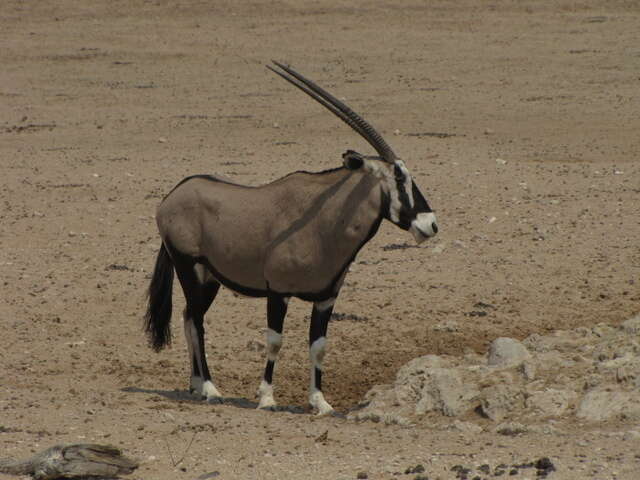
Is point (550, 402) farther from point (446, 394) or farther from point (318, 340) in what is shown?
point (318, 340)

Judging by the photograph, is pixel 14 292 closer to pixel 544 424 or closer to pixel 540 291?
pixel 540 291

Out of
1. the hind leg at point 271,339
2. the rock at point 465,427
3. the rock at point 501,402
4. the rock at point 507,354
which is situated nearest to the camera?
the rock at point 465,427

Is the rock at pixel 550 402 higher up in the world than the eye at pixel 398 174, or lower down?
lower down

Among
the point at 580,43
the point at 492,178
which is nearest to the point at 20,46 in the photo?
the point at 580,43

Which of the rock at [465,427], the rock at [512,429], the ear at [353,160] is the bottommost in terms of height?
the rock at [465,427]

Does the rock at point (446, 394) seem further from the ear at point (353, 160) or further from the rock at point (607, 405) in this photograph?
the ear at point (353, 160)

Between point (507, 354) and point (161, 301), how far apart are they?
2430mm

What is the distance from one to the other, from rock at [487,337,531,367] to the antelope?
2.74ft

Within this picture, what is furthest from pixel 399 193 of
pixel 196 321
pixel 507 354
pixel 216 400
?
pixel 216 400

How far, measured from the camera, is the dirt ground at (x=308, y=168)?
7.06 m

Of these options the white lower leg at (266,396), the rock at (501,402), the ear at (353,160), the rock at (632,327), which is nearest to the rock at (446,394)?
the rock at (501,402)

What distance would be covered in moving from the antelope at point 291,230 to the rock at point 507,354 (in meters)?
0.84

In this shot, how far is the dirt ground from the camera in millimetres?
7062

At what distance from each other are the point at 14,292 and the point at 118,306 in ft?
3.03
